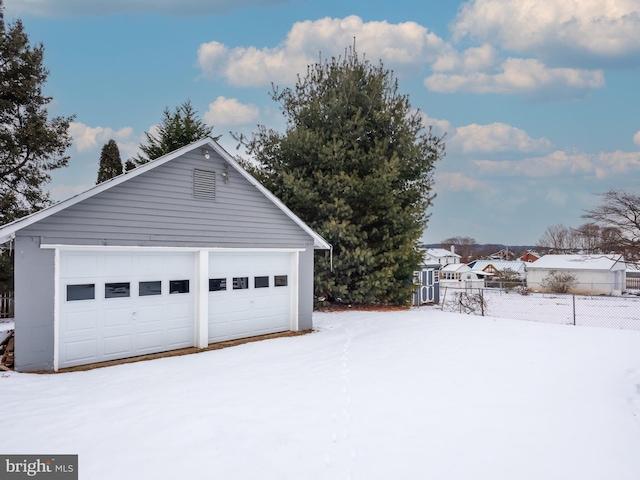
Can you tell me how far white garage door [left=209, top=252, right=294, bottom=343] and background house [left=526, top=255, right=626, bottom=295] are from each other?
36.0 metres

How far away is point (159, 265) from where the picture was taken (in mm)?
9008

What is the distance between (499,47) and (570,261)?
29.7 meters

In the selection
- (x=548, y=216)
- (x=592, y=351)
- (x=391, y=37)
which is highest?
(x=391, y=37)

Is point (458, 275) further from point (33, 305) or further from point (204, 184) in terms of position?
point (33, 305)

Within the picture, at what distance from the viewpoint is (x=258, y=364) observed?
26.5 ft

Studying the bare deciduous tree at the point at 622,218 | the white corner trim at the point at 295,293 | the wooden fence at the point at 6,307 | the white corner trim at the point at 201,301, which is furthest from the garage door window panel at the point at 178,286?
the bare deciduous tree at the point at 622,218

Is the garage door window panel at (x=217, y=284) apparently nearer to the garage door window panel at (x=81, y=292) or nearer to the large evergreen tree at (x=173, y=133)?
the garage door window panel at (x=81, y=292)

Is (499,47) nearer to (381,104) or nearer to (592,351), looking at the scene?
(381,104)

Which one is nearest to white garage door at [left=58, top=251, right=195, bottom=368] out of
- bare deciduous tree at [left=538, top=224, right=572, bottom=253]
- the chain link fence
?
the chain link fence

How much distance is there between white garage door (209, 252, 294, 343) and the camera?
9.92 metres

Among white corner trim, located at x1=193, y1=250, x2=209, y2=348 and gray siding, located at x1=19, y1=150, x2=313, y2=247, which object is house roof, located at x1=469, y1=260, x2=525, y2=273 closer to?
gray siding, located at x1=19, y1=150, x2=313, y2=247

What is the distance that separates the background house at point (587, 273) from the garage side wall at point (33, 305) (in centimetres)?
4146

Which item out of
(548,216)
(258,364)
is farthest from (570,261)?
(258,364)

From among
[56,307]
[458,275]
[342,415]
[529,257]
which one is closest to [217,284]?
[56,307]
